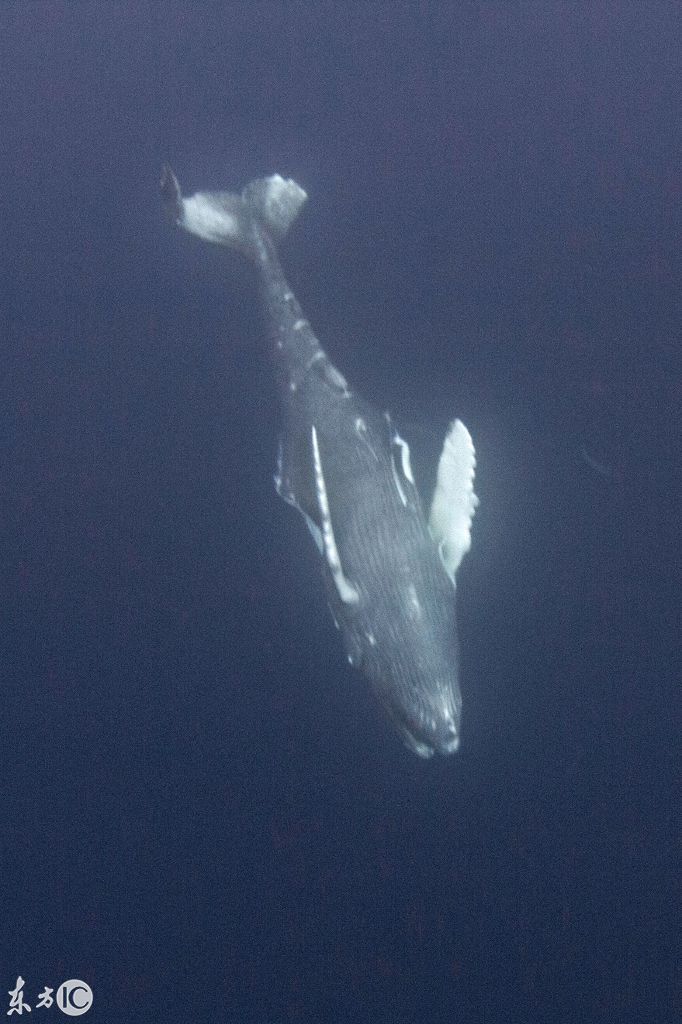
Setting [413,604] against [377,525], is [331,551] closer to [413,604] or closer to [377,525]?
[377,525]

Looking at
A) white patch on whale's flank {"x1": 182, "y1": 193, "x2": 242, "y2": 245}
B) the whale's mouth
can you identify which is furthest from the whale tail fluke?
the whale's mouth

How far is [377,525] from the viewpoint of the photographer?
11711mm

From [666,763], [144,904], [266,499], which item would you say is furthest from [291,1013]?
[266,499]

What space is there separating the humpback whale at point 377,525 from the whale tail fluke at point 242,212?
144 centimetres

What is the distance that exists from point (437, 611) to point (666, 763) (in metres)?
3.90

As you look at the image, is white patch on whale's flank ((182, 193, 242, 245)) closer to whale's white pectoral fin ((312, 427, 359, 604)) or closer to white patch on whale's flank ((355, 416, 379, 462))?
white patch on whale's flank ((355, 416, 379, 462))

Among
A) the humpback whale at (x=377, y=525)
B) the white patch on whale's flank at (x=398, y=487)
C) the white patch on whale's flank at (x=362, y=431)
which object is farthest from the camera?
the white patch on whale's flank at (x=362, y=431)

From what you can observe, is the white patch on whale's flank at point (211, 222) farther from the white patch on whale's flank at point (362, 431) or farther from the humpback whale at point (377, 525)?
the white patch on whale's flank at point (362, 431)

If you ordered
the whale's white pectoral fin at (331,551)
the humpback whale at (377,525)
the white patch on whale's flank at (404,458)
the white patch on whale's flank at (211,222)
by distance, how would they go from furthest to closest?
1. the white patch on whale's flank at (211,222)
2. the white patch on whale's flank at (404,458)
3. the whale's white pectoral fin at (331,551)
4. the humpback whale at (377,525)

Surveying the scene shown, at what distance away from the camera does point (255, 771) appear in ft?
41.1

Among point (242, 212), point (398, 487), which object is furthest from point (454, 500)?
point (242, 212)

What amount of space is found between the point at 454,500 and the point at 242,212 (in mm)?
7338

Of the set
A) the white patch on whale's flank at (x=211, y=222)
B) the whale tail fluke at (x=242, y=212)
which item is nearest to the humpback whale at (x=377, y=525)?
the whale tail fluke at (x=242, y=212)

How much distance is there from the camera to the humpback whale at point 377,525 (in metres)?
11.0
